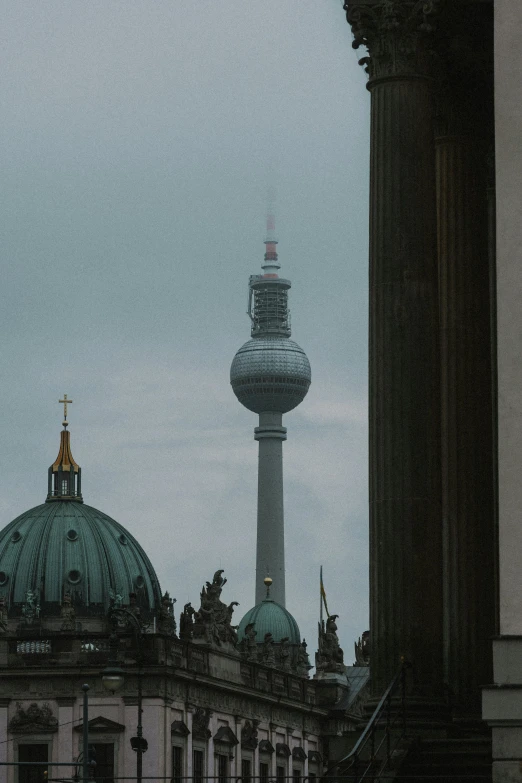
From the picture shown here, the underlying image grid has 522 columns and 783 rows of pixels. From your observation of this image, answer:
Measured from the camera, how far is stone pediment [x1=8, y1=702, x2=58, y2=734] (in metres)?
133

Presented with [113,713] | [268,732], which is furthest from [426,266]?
[268,732]

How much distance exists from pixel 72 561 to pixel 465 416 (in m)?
133

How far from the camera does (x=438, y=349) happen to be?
29828 mm

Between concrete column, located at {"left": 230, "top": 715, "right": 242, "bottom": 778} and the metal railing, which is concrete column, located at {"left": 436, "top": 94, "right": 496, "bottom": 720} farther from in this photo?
concrete column, located at {"left": 230, "top": 715, "right": 242, "bottom": 778}

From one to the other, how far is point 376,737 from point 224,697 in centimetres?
12110

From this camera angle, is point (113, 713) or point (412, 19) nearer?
point (412, 19)

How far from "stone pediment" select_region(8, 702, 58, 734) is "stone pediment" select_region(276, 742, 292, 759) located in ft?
105

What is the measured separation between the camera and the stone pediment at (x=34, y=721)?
A: 13325cm

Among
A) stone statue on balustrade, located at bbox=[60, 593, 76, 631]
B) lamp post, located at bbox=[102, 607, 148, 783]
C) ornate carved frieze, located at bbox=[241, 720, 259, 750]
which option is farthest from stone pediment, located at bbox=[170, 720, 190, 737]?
stone statue on balustrade, located at bbox=[60, 593, 76, 631]

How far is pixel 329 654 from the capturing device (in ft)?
626

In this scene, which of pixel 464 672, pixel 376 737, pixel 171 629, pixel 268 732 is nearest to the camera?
pixel 376 737

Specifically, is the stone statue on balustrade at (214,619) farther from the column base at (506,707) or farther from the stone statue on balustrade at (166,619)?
the column base at (506,707)

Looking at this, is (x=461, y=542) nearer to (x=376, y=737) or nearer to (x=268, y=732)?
(x=376, y=737)

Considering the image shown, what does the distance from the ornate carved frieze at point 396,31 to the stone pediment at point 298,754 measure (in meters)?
139
